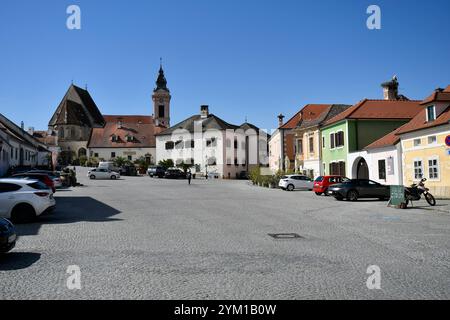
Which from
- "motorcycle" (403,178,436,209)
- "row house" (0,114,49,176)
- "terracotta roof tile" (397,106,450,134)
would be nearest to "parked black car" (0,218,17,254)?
"motorcycle" (403,178,436,209)

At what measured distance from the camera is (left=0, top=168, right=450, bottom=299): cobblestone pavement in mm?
6949

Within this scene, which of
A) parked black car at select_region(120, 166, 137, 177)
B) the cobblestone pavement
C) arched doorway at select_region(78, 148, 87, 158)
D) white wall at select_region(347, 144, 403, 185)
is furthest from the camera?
arched doorway at select_region(78, 148, 87, 158)

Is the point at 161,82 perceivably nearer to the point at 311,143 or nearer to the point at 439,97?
the point at 311,143

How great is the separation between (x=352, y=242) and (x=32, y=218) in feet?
35.3

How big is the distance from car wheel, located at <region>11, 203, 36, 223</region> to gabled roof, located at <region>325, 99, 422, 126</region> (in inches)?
1201

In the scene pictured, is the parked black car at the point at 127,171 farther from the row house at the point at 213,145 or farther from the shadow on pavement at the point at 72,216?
the shadow on pavement at the point at 72,216

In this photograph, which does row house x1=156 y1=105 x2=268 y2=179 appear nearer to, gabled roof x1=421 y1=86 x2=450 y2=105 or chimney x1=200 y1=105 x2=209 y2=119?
chimney x1=200 y1=105 x2=209 y2=119

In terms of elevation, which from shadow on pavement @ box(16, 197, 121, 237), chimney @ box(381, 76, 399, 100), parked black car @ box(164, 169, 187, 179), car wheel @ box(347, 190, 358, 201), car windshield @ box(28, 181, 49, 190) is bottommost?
shadow on pavement @ box(16, 197, 121, 237)

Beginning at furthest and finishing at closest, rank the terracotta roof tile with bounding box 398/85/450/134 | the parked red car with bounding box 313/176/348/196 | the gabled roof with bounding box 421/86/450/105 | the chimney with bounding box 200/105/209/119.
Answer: the chimney with bounding box 200/105/209/119 < the parked red car with bounding box 313/176/348/196 < the gabled roof with bounding box 421/86/450/105 < the terracotta roof tile with bounding box 398/85/450/134

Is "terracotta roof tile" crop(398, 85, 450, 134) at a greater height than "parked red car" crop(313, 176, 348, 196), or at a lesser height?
greater

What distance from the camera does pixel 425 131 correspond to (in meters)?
28.8

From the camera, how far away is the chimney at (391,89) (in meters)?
51.0
